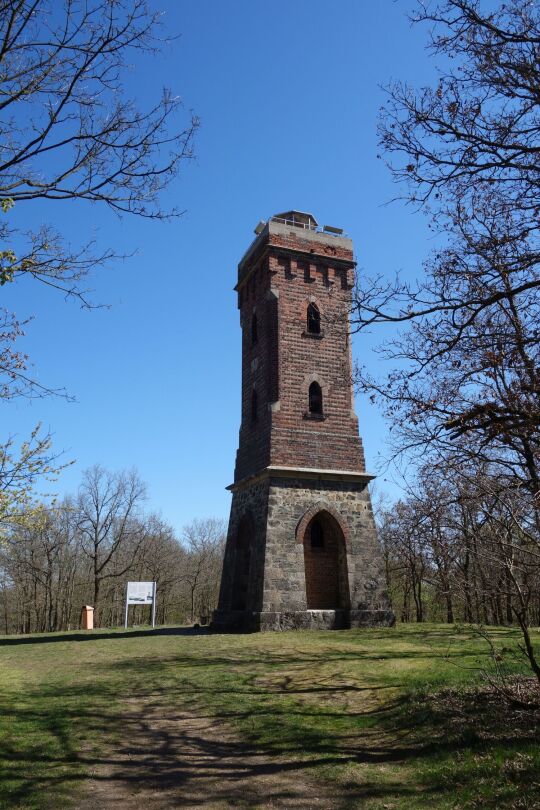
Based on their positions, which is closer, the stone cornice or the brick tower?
the brick tower

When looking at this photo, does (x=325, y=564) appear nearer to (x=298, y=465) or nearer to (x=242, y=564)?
(x=298, y=465)

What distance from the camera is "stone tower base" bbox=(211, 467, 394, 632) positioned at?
17.0 meters

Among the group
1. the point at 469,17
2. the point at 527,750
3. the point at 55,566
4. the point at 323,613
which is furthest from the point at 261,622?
the point at 55,566

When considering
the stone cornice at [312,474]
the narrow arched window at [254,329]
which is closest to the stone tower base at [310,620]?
the stone cornice at [312,474]

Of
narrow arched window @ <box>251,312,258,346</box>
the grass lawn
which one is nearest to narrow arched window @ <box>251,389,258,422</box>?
narrow arched window @ <box>251,312,258,346</box>

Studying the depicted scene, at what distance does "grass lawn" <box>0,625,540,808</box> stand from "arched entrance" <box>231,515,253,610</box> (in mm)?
6462

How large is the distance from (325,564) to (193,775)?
492 inches

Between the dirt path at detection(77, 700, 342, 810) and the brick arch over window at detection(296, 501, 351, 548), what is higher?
the brick arch over window at detection(296, 501, 351, 548)

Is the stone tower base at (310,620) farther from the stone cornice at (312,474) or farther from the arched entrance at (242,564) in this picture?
the stone cornice at (312,474)

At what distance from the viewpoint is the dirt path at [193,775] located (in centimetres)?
534

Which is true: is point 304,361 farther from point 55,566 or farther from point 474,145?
point 55,566

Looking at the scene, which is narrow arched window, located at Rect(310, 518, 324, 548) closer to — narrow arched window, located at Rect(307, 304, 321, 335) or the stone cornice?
the stone cornice

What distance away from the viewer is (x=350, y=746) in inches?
260

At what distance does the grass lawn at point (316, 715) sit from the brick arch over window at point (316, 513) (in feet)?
15.1
